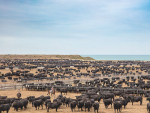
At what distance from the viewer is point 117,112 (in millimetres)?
18000

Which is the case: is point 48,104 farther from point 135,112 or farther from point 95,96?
point 135,112

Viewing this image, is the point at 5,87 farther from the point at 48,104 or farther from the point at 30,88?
the point at 48,104

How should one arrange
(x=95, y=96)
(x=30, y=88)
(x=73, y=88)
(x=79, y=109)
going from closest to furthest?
(x=79, y=109) < (x=95, y=96) < (x=73, y=88) < (x=30, y=88)

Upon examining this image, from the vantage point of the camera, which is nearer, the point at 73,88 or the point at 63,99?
the point at 63,99

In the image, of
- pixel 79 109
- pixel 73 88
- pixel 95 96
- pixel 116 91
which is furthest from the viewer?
pixel 73 88

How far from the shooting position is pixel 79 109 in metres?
19.7

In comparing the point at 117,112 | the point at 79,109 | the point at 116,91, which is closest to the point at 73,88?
the point at 116,91

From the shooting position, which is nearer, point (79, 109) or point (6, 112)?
point (6, 112)

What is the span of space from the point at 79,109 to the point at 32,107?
19.3 ft

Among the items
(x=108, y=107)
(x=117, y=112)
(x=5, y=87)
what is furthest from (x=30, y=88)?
(x=117, y=112)

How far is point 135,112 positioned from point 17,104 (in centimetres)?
1334

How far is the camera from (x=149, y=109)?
58.2 feet

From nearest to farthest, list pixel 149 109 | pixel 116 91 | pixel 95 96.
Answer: pixel 149 109, pixel 95 96, pixel 116 91

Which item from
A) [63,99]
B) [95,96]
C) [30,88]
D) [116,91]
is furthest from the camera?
[30,88]
